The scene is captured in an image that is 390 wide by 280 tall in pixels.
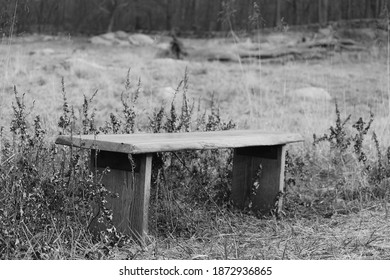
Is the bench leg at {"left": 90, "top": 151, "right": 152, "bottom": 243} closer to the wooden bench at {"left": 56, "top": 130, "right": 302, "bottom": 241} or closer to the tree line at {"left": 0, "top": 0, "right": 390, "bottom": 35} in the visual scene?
the wooden bench at {"left": 56, "top": 130, "right": 302, "bottom": 241}

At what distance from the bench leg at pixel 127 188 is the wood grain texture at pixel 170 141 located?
9 cm

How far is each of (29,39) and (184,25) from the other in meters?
3.65

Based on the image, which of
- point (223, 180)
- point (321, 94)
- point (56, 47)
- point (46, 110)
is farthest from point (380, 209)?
point (56, 47)

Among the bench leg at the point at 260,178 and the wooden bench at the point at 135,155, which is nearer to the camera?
the wooden bench at the point at 135,155

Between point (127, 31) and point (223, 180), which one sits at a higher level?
point (127, 31)

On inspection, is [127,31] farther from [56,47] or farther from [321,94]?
[321,94]

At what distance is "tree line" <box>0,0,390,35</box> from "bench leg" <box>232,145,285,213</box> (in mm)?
8670

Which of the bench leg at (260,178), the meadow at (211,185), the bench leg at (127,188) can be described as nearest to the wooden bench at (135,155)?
the bench leg at (127,188)

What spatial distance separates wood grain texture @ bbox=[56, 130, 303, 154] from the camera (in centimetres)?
325

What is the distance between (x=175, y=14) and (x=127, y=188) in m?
12.7

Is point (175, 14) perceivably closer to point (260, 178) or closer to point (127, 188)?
point (260, 178)

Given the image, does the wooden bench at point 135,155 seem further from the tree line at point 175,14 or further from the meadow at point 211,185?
the tree line at point 175,14

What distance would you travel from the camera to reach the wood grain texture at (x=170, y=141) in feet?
10.7
